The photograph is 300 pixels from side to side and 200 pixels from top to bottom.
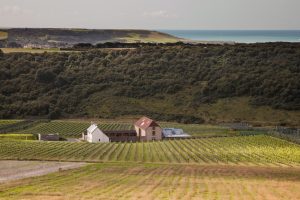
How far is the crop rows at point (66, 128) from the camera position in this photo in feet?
264

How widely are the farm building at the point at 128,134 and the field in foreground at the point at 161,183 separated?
2530 centimetres

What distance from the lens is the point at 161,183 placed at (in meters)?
38.0

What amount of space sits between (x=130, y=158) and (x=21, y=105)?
48979mm

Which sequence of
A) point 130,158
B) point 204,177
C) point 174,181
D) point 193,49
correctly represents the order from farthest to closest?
point 193,49 → point 130,158 → point 204,177 → point 174,181

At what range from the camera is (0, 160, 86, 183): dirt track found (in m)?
42.9

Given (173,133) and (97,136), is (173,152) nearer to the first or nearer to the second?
(97,136)

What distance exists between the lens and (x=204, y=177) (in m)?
41.6

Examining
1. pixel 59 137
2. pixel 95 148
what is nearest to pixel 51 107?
pixel 59 137

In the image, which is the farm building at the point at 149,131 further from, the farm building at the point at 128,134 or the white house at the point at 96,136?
the white house at the point at 96,136

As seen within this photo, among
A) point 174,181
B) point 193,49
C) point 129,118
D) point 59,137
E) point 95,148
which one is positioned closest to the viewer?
point 174,181

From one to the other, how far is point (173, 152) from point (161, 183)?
2175 cm

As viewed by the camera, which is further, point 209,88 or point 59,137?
point 209,88

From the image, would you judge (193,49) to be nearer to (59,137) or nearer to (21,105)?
(21,105)

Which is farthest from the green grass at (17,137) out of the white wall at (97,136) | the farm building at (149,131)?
the farm building at (149,131)
